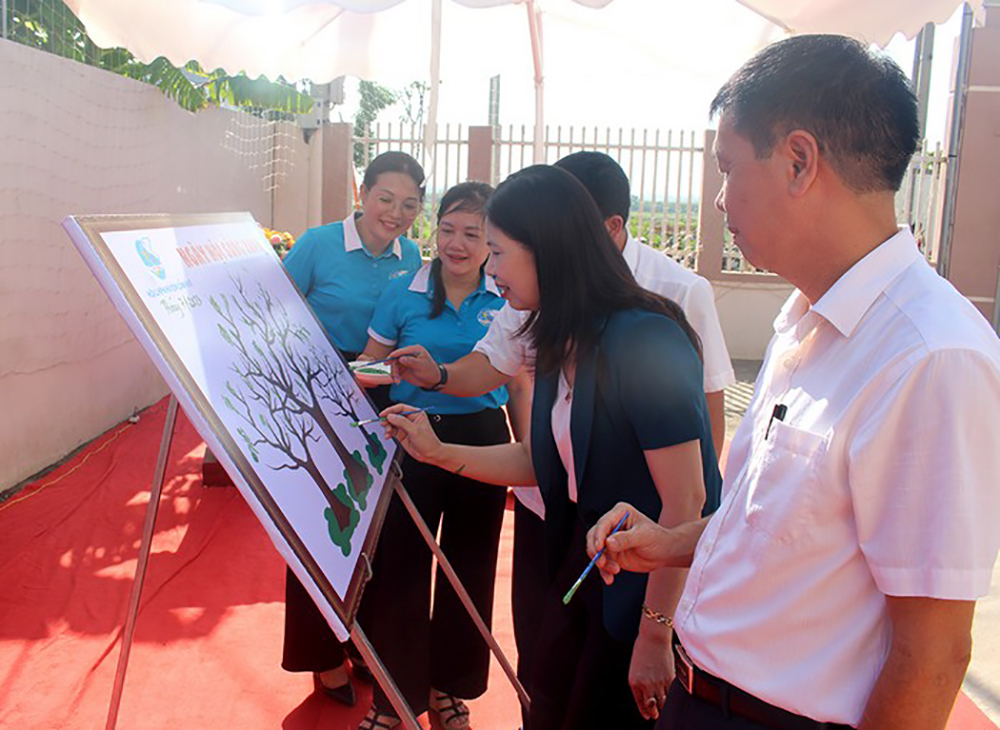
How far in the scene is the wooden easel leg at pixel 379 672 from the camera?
1.58m

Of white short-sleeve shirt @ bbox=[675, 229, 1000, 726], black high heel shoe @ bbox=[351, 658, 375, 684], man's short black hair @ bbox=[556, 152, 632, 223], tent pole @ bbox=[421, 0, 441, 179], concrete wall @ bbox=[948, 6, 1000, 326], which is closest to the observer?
white short-sleeve shirt @ bbox=[675, 229, 1000, 726]

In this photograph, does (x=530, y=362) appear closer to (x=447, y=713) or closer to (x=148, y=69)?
(x=447, y=713)

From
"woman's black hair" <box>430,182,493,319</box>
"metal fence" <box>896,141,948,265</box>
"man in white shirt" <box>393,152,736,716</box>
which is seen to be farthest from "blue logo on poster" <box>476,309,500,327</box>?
"metal fence" <box>896,141,948,265</box>

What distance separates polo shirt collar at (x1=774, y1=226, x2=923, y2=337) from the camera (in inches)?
41.0

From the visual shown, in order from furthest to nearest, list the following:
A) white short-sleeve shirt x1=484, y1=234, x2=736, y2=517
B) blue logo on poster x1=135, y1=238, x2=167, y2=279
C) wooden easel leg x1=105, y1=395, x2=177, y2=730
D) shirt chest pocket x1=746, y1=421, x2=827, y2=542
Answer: white short-sleeve shirt x1=484, y1=234, x2=736, y2=517 < wooden easel leg x1=105, y1=395, x2=177, y2=730 < blue logo on poster x1=135, y1=238, x2=167, y2=279 < shirt chest pocket x1=746, y1=421, x2=827, y2=542

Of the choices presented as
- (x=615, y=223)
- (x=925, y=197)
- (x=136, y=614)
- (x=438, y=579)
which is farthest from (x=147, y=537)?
(x=925, y=197)

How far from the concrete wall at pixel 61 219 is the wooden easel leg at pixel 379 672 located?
12.1 ft

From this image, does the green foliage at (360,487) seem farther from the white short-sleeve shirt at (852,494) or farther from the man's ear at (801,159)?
the man's ear at (801,159)

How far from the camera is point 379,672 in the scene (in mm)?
1647

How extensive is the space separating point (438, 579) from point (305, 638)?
44cm

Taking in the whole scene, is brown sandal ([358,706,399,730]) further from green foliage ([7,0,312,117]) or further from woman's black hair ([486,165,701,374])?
green foliage ([7,0,312,117])

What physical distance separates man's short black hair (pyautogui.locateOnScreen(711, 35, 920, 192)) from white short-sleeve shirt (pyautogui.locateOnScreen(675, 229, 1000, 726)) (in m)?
0.10

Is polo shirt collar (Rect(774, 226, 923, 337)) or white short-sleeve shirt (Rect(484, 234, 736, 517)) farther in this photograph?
white short-sleeve shirt (Rect(484, 234, 736, 517))

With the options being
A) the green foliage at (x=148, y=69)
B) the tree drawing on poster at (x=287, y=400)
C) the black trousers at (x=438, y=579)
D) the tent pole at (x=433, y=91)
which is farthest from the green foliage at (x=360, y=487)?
the green foliage at (x=148, y=69)
